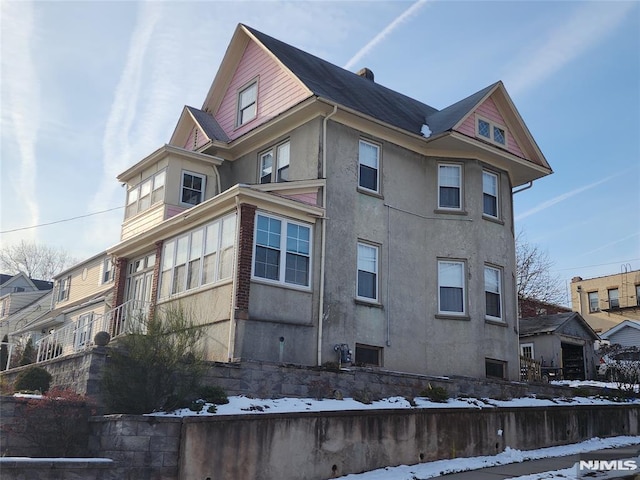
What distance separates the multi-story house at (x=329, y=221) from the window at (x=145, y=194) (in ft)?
0.21

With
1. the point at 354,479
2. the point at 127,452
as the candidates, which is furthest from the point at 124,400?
the point at 354,479

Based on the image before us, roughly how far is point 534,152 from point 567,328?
1191cm

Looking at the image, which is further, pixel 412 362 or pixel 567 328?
pixel 567 328

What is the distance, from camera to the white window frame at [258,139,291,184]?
19172mm

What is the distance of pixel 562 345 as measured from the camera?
31281mm

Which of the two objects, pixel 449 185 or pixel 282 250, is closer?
pixel 282 250

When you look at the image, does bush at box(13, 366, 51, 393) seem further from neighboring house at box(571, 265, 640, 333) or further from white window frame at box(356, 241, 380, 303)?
neighboring house at box(571, 265, 640, 333)

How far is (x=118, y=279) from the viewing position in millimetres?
21578

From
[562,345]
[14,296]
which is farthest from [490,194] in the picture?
[14,296]

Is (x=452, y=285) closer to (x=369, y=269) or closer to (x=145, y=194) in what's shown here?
(x=369, y=269)

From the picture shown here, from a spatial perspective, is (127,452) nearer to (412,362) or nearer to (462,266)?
(412,362)

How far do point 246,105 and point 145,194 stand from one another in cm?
437

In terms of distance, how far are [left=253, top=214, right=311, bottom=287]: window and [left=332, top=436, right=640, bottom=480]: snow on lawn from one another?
18.2 ft

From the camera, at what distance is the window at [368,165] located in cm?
1880
